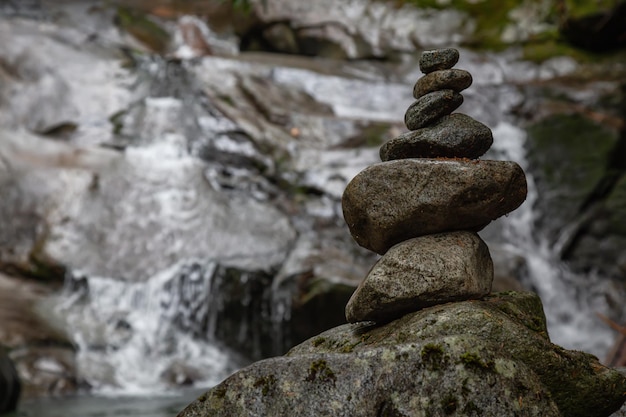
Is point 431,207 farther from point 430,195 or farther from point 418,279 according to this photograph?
point 418,279

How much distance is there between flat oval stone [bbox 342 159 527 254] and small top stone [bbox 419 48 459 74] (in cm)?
83

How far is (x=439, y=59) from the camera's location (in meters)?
4.82

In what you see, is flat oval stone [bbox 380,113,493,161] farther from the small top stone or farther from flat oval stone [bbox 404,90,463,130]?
the small top stone

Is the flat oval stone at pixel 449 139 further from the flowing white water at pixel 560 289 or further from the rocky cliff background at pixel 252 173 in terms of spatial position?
the flowing white water at pixel 560 289

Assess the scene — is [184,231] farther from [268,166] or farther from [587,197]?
[587,197]

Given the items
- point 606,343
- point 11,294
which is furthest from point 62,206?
point 606,343

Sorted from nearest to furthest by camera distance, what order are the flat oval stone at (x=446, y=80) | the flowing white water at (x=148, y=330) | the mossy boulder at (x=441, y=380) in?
the mossy boulder at (x=441, y=380), the flat oval stone at (x=446, y=80), the flowing white water at (x=148, y=330)

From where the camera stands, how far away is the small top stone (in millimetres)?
4793

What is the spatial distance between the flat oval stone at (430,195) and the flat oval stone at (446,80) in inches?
25.3

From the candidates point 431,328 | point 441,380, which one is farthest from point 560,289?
point 441,380

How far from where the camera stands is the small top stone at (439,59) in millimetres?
4793

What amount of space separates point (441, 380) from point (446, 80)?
223 centimetres

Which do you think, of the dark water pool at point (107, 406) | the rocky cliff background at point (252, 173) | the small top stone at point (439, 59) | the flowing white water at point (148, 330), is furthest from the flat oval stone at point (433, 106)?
the flowing white water at point (148, 330)

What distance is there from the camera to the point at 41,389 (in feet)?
31.4
